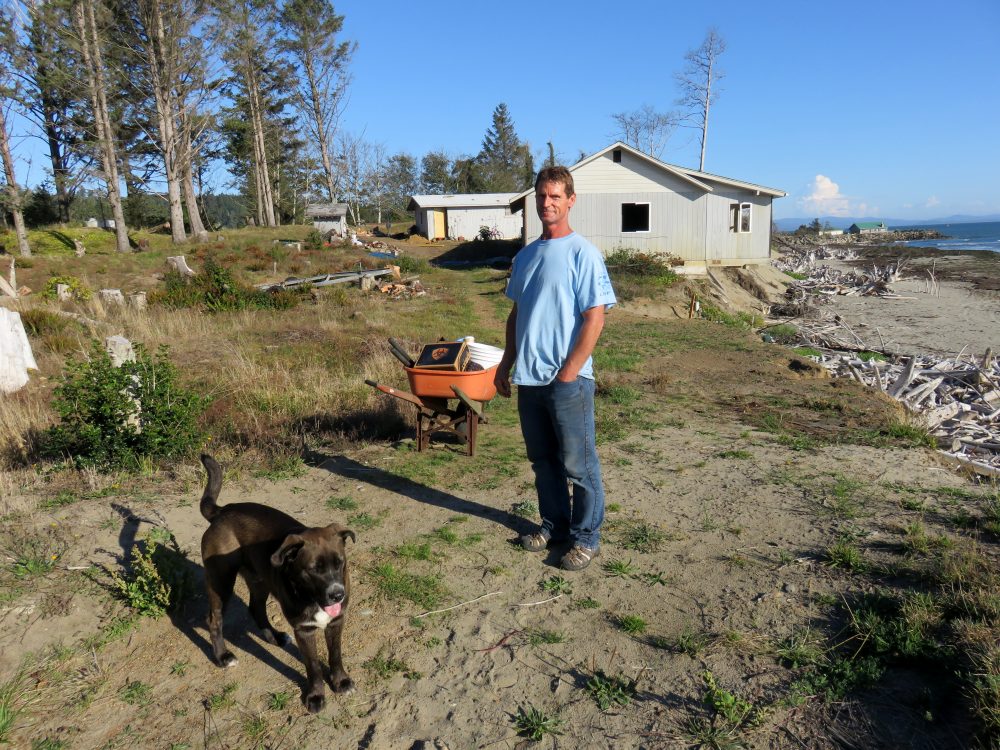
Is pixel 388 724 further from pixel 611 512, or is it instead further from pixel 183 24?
pixel 183 24

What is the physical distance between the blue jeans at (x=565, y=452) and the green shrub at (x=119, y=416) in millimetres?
3670

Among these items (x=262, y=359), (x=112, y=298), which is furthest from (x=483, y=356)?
(x=112, y=298)

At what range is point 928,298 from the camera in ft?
90.2

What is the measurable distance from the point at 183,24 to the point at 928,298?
35559mm

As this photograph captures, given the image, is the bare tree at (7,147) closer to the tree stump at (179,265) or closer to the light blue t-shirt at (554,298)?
the tree stump at (179,265)

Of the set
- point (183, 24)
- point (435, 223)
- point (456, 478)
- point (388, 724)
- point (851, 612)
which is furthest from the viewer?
point (435, 223)

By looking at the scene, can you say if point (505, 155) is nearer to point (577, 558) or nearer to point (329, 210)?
point (329, 210)

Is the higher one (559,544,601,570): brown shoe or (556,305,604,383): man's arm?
(556,305,604,383): man's arm

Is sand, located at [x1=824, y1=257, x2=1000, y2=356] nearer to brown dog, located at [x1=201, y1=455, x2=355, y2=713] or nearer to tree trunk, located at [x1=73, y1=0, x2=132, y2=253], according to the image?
brown dog, located at [x1=201, y1=455, x2=355, y2=713]

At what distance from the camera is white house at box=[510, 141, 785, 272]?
85.8ft

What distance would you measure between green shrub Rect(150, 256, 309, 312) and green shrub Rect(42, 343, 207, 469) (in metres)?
11.2

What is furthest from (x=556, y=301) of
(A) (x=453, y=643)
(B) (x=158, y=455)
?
(B) (x=158, y=455)

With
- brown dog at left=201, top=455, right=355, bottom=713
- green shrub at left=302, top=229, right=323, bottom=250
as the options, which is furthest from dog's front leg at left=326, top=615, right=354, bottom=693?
green shrub at left=302, top=229, right=323, bottom=250

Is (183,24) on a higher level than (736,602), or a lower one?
higher
